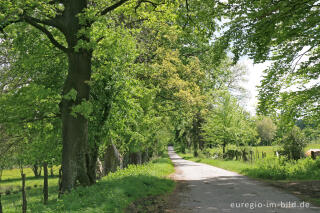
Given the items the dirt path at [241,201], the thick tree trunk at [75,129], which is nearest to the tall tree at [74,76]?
the thick tree trunk at [75,129]

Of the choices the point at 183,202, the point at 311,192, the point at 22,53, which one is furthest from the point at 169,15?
the point at 311,192

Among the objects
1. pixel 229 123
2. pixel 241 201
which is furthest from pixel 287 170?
pixel 229 123

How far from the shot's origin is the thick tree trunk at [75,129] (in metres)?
9.36

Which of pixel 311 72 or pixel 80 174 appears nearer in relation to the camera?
pixel 80 174

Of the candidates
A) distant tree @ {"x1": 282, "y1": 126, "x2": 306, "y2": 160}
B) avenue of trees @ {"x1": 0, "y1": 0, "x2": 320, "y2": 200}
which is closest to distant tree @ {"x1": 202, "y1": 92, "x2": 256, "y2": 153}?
distant tree @ {"x1": 282, "y1": 126, "x2": 306, "y2": 160}

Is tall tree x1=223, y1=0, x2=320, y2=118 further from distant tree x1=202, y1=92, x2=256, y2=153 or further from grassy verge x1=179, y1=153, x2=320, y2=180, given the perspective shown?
distant tree x1=202, y1=92, x2=256, y2=153

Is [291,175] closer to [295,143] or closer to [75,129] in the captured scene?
[295,143]

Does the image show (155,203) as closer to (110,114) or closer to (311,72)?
(110,114)

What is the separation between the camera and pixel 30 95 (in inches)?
369

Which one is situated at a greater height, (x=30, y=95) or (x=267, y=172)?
(x=30, y=95)

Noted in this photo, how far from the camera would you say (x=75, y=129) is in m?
9.52

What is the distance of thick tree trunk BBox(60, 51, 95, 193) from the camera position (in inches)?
368

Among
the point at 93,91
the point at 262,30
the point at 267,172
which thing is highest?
the point at 262,30

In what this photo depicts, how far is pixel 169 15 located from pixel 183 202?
8.38 metres
